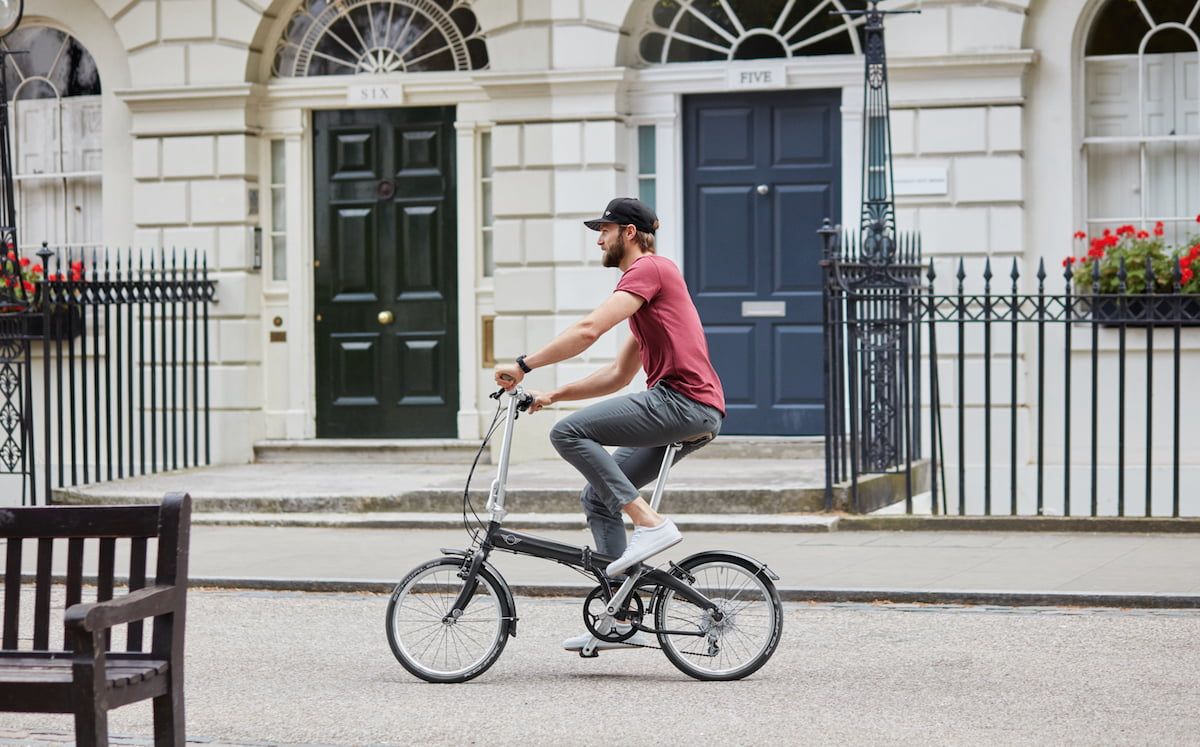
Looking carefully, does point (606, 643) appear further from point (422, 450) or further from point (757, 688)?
point (422, 450)

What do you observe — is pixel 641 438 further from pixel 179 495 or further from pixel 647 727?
pixel 179 495

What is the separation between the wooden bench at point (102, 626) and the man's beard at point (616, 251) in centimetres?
264

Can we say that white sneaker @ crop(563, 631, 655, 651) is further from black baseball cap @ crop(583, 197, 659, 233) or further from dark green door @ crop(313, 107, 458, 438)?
dark green door @ crop(313, 107, 458, 438)

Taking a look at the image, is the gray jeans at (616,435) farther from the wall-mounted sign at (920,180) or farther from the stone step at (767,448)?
the wall-mounted sign at (920,180)

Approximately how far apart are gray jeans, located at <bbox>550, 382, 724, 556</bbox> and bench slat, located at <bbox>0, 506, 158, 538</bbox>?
2.14m

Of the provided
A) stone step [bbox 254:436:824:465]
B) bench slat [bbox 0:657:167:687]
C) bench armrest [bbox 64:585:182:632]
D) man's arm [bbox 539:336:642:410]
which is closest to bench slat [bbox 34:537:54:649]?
bench slat [bbox 0:657:167:687]

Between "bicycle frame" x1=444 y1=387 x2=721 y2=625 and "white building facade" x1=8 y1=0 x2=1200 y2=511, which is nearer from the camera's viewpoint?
"bicycle frame" x1=444 y1=387 x2=721 y2=625

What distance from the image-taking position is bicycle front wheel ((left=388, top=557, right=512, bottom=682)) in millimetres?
7188

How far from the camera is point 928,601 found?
902cm

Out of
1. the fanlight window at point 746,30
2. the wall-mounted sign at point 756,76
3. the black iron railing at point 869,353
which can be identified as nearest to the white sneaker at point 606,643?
the black iron railing at point 869,353

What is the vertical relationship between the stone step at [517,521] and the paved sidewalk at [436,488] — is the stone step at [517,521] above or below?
below

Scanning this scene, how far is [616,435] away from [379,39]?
900 centimetres

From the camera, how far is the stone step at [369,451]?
15070 millimetres

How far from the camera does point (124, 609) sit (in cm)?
A: 483
